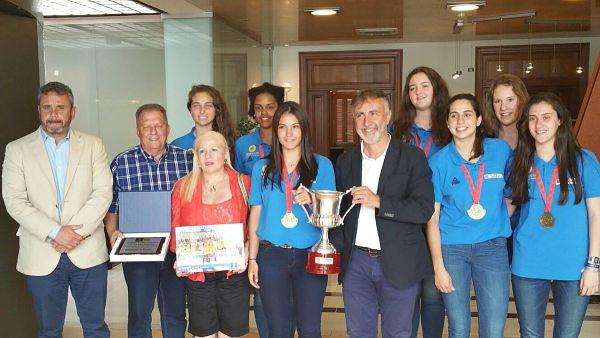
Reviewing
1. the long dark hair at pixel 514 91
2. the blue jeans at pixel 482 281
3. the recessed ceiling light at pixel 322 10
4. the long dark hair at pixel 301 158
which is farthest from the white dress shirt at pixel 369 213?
the recessed ceiling light at pixel 322 10

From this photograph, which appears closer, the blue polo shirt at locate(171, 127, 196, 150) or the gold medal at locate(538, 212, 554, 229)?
the gold medal at locate(538, 212, 554, 229)

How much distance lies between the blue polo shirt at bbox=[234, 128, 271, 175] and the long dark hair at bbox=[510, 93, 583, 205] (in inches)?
58.8

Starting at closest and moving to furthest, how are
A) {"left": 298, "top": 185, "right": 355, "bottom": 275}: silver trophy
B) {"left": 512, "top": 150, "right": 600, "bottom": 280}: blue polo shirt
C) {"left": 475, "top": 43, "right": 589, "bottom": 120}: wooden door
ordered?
{"left": 298, "top": 185, "right": 355, "bottom": 275}: silver trophy, {"left": 512, "top": 150, "right": 600, "bottom": 280}: blue polo shirt, {"left": 475, "top": 43, "right": 589, "bottom": 120}: wooden door

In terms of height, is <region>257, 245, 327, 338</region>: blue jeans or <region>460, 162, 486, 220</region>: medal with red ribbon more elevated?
<region>460, 162, 486, 220</region>: medal with red ribbon

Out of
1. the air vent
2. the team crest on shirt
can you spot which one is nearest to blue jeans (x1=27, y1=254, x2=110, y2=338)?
the team crest on shirt

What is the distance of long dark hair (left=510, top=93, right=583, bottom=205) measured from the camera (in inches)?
108

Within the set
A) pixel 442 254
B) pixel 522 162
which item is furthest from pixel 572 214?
pixel 442 254

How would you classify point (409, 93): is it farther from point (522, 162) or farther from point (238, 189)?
point (238, 189)

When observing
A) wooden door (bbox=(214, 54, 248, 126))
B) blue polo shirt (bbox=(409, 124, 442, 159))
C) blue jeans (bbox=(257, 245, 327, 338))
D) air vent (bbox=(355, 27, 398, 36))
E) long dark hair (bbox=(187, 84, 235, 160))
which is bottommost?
blue jeans (bbox=(257, 245, 327, 338))

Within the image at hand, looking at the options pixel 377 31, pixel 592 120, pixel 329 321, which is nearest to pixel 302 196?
pixel 329 321

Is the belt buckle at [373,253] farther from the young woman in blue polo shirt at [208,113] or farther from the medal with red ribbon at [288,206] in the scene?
the young woman in blue polo shirt at [208,113]

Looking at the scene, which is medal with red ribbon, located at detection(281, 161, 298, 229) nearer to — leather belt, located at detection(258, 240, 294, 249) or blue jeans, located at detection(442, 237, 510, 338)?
leather belt, located at detection(258, 240, 294, 249)

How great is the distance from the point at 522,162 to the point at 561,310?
0.72m

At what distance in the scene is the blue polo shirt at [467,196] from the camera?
2811 mm
